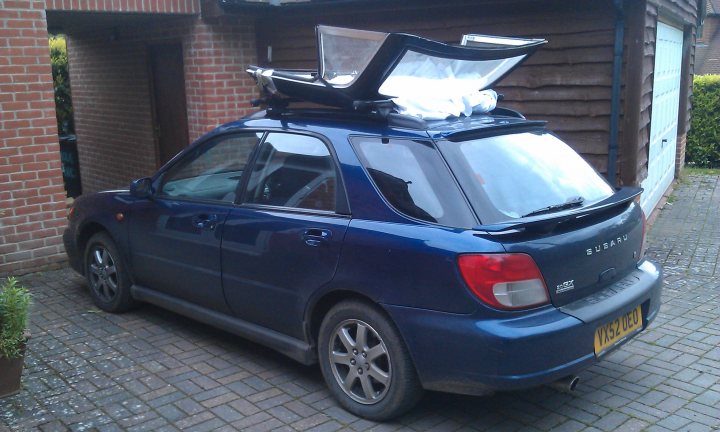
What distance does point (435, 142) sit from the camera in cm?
398

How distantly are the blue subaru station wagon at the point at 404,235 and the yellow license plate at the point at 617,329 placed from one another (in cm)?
1

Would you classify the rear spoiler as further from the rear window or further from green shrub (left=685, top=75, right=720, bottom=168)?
green shrub (left=685, top=75, right=720, bottom=168)

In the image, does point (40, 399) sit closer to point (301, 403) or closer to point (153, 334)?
point (153, 334)

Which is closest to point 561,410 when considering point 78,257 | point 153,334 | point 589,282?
point 589,282

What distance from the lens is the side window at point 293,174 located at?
432cm

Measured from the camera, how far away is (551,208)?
399 centimetres

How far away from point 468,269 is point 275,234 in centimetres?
136

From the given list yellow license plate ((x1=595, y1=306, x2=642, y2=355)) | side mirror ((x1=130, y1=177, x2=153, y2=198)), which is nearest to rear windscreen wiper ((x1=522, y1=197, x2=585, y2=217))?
yellow license plate ((x1=595, y1=306, x2=642, y2=355))

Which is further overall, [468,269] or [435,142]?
[435,142]

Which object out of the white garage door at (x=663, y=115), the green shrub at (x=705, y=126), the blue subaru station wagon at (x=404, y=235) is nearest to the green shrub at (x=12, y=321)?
the blue subaru station wagon at (x=404, y=235)

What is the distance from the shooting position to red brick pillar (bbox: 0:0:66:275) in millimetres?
6781

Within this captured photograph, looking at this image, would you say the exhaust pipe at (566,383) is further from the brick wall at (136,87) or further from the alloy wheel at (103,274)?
the brick wall at (136,87)

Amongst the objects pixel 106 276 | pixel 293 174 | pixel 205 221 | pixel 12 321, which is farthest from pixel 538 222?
pixel 106 276

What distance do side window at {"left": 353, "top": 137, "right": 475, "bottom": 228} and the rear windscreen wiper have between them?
42 centimetres
